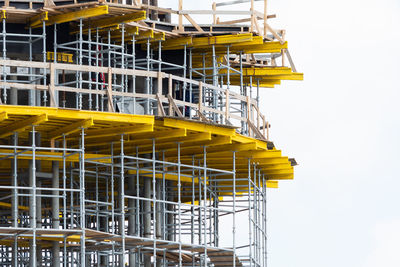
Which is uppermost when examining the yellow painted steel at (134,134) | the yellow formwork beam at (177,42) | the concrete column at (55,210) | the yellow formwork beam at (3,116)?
the yellow formwork beam at (177,42)

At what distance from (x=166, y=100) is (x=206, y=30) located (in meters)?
8.48

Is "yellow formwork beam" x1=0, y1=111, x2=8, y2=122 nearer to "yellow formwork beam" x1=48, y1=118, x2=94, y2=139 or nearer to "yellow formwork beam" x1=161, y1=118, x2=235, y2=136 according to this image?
"yellow formwork beam" x1=48, y1=118, x2=94, y2=139

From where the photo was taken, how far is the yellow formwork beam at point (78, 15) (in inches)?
1837

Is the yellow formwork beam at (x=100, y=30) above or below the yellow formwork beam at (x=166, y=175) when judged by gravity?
above

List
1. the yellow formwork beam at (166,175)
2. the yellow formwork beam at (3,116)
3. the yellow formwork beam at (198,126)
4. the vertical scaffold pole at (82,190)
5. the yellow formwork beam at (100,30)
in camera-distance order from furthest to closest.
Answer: the yellow formwork beam at (166,175) < the yellow formwork beam at (100,30) < the yellow formwork beam at (198,126) < the vertical scaffold pole at (82,190) < the yellow formwork beam at (3,116)

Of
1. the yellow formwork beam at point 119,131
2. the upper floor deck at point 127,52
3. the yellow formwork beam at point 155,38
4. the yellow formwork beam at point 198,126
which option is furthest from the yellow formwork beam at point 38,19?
the yellow formwork beam at point 198,126

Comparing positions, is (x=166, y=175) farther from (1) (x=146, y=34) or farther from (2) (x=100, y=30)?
(2) (x=100, y=30)

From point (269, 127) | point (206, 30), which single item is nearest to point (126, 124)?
point (206, 30)

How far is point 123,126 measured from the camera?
44.9m

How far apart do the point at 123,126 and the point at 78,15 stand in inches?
200

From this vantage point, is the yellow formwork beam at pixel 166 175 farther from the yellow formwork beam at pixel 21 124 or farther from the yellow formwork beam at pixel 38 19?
the yellow formwork beam at pixel 38 19

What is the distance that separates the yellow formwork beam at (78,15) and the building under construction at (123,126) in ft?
0.16

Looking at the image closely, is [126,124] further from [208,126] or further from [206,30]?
[206,30]

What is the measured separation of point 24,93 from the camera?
49.5m
